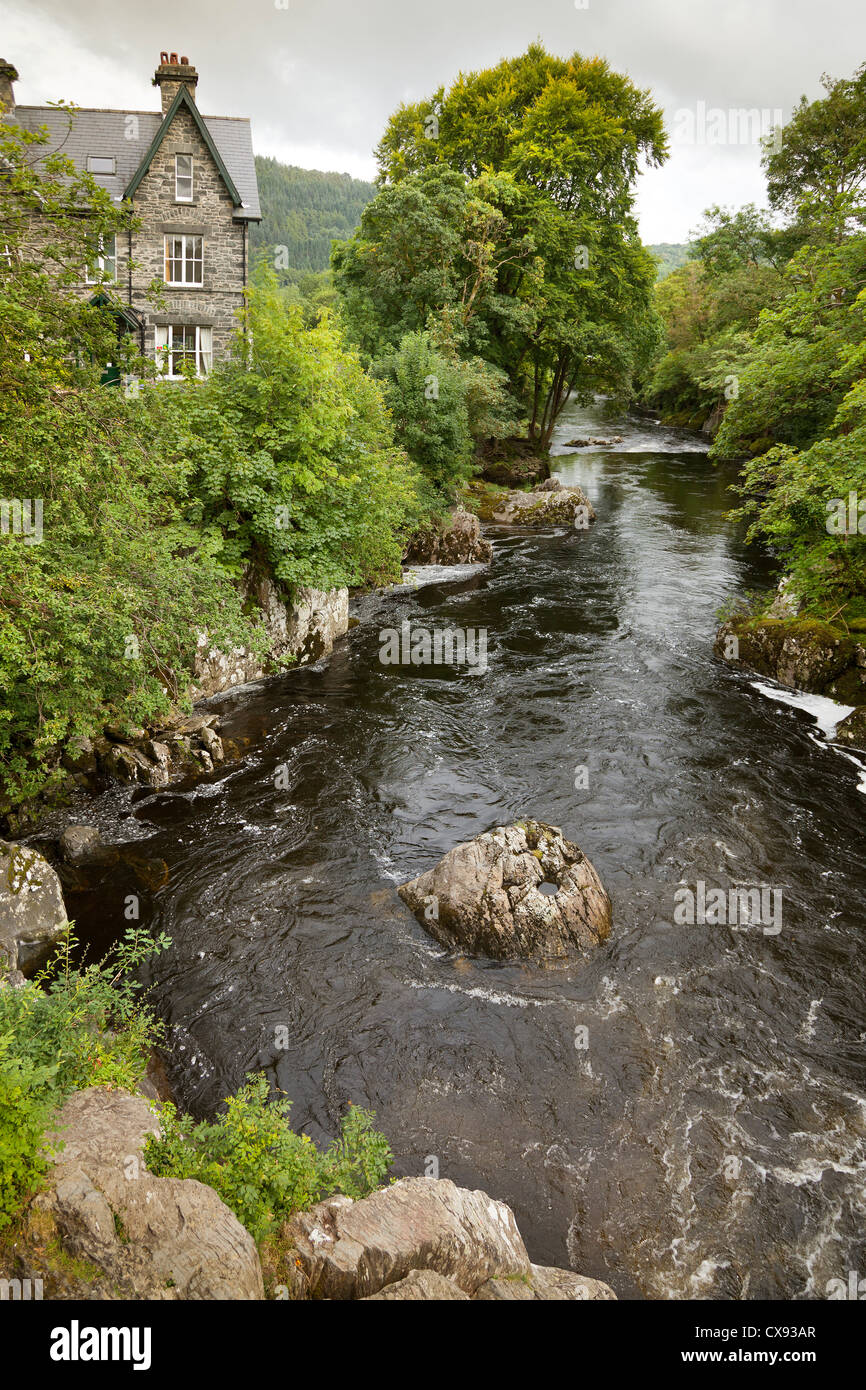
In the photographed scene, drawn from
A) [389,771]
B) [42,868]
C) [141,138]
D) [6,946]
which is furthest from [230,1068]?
[141,138]

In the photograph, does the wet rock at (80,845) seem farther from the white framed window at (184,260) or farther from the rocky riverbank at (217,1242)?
the white framed window at (184,260)

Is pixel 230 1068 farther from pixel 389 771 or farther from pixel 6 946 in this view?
pixel 389 771

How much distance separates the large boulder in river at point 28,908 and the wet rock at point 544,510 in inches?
1077

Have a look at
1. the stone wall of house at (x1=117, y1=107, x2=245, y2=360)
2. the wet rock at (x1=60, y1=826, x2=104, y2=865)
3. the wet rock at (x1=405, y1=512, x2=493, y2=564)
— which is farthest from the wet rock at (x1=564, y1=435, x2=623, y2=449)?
the wet rock at (x1=60, y1=826, x2=104, y2=865)

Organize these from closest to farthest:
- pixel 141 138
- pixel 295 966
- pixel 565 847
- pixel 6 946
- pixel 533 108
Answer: pixel 6 946 < pixel 295 966 < pixel 565 847 < pixel 141 138 < pixel 533 108

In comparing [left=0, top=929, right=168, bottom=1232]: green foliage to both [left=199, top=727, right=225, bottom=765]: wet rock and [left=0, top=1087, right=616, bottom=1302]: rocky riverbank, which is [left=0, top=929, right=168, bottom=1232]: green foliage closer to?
[left=0, top=1087, right=616, bottom=1302]: rocky riverbank

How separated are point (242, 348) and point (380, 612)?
871cm

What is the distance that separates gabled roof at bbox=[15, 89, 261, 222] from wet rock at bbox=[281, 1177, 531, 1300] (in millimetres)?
33494

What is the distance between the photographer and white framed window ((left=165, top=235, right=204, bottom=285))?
29078 mm

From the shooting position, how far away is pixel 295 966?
9.70 m

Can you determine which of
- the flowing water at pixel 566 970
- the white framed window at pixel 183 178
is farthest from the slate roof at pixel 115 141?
the flowing water at pixel 566 970

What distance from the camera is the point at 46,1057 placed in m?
6.01
